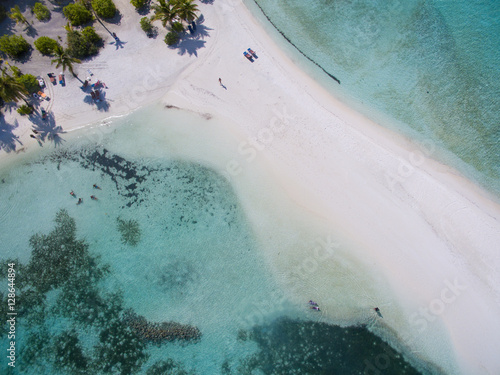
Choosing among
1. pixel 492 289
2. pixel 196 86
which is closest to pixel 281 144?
pixel 196 86

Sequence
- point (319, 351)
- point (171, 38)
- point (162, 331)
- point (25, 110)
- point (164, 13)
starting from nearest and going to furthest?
point (319, 351) → point (162, 331) → point (164, 13) → point (25, 110) → point (171, 38)

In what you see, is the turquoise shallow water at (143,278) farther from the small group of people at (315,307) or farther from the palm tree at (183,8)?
the palm tree at (183,8)

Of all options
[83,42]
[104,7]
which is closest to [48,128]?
[83,42]

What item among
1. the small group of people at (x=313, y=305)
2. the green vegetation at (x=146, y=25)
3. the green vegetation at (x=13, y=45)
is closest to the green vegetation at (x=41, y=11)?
the green vegetation at (x=13, y=45)

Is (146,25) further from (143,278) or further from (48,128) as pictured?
(143,278)

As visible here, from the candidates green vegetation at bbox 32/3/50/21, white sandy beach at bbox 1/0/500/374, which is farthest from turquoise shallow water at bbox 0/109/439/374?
green vegetation at bbox 32/3/50/21

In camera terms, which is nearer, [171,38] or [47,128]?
[171,38]
